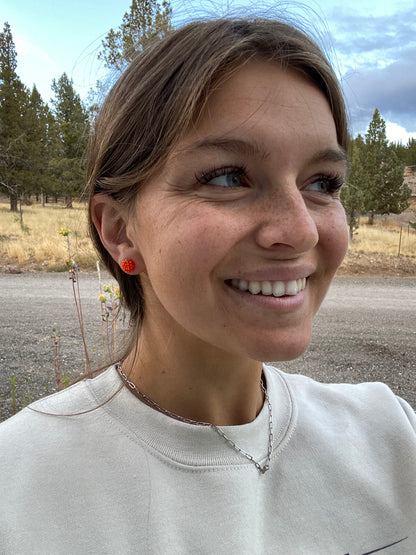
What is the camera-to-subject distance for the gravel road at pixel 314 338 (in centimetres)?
429

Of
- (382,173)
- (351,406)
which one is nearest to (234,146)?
(351,406)

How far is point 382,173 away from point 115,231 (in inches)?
1241

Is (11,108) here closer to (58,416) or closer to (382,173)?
(382,173)

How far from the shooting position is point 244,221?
0.95 metres

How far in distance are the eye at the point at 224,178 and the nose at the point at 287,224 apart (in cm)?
8

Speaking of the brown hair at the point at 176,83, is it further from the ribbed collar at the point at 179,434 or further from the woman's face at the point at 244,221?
the ribbed collar at the point at 179,434

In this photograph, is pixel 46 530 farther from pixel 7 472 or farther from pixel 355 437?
pixel 355 437

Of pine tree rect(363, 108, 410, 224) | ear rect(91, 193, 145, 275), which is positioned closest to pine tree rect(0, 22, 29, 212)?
pine tree rect(363, 108, 410, 224)

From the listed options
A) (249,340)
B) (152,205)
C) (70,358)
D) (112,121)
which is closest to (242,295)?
(249,340)

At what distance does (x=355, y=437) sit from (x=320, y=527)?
0.26 metres

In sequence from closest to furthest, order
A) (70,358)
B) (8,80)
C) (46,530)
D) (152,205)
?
(46,530)
(152,205)
(70,358)
(8,80)

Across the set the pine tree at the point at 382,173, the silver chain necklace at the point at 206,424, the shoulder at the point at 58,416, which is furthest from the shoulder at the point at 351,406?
the pine tree at the point at 382,173

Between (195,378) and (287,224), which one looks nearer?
(287,224)

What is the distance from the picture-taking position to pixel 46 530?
35.5 inches
